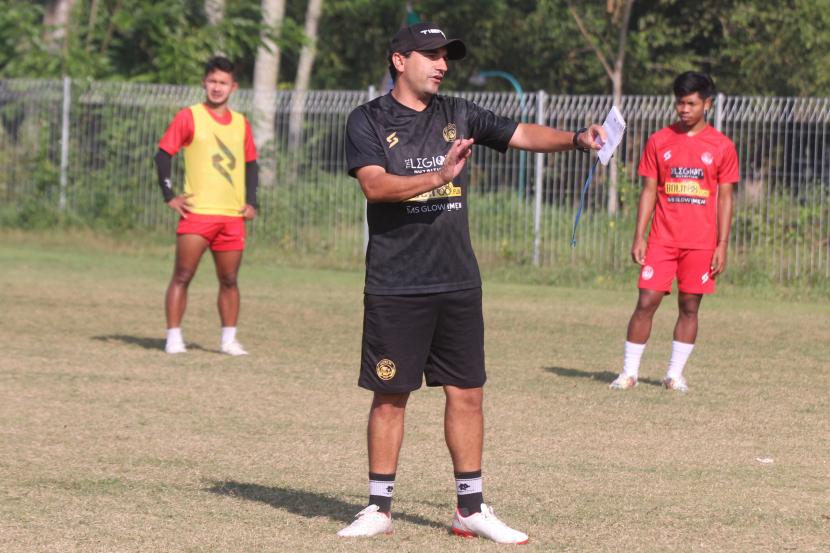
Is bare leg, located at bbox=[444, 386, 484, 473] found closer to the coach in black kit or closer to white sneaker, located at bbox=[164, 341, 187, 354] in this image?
the coach in black kit

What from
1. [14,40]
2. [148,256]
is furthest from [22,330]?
[14,40]

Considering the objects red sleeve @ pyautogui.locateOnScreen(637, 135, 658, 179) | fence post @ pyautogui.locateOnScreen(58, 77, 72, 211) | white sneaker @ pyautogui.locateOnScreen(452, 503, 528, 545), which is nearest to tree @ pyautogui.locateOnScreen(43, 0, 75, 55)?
fence post @ pyautogui.locateOnScreen(58, 77, 72, 211)

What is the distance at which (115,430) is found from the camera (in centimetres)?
853

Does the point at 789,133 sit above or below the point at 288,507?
above

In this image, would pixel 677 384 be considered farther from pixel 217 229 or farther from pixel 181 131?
pixel 181 131

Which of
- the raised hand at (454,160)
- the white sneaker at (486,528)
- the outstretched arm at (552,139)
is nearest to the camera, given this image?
the raised hand at (454,160)

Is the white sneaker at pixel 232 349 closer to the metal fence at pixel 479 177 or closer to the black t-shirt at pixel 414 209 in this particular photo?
the black t-shirt at pixel 414 209

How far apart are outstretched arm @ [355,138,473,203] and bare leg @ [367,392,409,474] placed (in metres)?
0.84

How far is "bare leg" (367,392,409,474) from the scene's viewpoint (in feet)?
20.5

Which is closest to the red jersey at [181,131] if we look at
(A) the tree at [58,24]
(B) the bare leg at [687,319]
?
(B) the bare leg at [687,319]

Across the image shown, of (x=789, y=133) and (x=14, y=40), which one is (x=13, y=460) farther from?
(x=14, y=40)

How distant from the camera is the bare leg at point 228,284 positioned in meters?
12.0

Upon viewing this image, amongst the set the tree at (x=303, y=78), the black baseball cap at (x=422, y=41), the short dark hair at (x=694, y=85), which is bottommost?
the black baseball cap at (x=422, y=41)

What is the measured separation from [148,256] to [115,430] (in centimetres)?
1339
